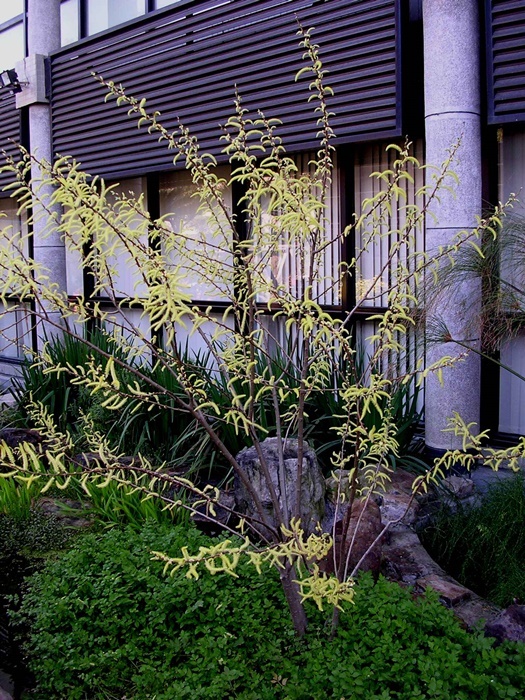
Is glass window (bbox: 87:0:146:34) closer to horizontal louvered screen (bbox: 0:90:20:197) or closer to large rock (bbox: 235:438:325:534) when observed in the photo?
horizontal louvered screen (bbox: 0:90:20:197)

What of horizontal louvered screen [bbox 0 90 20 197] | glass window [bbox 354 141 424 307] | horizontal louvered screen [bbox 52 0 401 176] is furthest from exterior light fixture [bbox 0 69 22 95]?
glass window [bbox 354 141 424 307]

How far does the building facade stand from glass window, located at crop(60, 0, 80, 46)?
0.09ft

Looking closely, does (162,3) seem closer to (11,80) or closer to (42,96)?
(42,96)

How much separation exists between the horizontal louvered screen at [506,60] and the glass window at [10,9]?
8776 millimetres

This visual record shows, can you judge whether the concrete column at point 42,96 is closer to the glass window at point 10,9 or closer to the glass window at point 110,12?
the glass window at point 110,12

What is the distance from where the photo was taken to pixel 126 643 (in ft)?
10.0

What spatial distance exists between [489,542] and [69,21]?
9.71 meters

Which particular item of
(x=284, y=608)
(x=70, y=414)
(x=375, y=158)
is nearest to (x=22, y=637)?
(x=284, y=608)

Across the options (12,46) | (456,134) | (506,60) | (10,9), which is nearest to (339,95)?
(456,134)

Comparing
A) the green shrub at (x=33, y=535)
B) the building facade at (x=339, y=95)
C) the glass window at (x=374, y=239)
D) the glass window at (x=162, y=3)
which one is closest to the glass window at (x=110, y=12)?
the building facade at (x=339, y=95)

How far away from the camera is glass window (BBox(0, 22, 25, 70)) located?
12.2 m

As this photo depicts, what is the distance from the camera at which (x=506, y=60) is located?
5.61 meters

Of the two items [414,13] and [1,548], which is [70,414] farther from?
[414,13]

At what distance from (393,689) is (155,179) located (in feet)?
25.8
